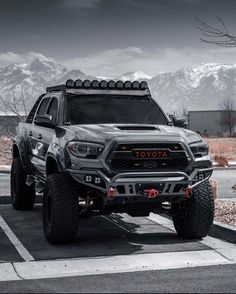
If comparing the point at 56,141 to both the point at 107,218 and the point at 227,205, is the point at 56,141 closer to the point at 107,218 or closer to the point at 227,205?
the point at 107,218

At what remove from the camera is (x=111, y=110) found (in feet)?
26.5

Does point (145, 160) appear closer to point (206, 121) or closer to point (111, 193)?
point (111, 193)

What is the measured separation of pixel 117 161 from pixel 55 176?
0.93 m


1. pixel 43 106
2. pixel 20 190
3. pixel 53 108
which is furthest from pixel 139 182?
pixel 20 190

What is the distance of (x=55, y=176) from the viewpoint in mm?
7191

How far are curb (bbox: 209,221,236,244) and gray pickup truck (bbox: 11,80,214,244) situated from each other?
35 cm

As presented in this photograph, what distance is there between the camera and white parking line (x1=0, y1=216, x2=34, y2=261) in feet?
21.8

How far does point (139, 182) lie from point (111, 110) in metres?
1.66

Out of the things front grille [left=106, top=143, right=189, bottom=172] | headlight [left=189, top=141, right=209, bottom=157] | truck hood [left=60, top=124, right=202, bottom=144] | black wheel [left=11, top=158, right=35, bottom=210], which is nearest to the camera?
front grille [left=106, top=143, right=189, bottom=172]

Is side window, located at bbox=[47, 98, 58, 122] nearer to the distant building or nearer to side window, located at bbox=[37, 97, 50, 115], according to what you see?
side window, located at bbox=[37, 97, 50, 115]

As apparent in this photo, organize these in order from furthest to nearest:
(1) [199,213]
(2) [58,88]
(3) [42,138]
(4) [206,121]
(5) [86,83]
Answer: (4) [206,121]
(2) [58,88]
(3) [42,138]
(5) [86,83]
(1) [199,213]

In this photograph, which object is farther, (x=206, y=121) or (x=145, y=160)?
(x=206, y=121)

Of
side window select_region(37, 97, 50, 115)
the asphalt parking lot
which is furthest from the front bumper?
side window select_region(37, 97, 50, 115)

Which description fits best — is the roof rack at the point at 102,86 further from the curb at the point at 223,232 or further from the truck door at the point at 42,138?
the curb at the point at 223,232
